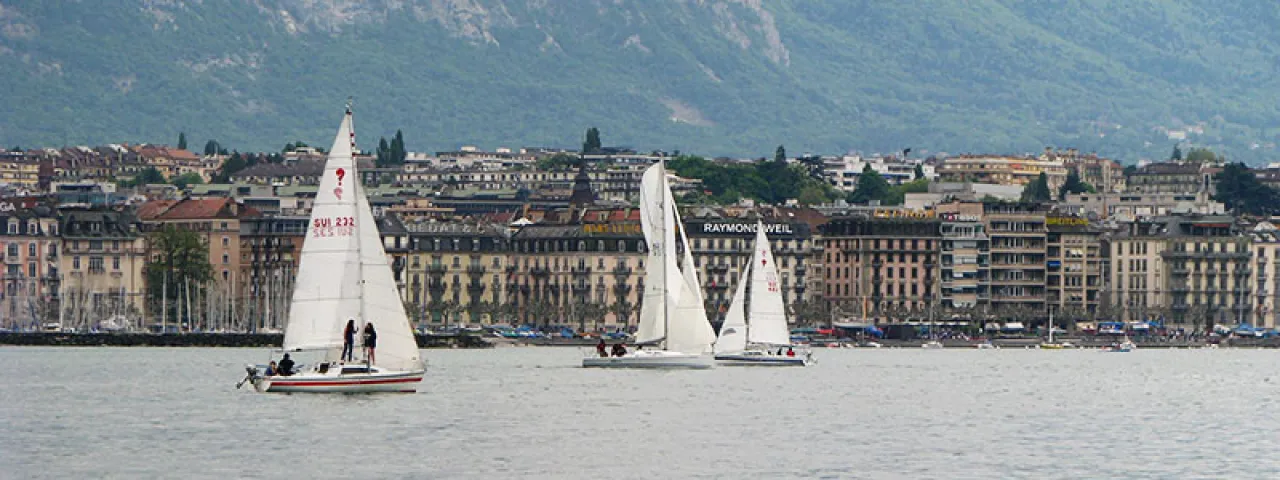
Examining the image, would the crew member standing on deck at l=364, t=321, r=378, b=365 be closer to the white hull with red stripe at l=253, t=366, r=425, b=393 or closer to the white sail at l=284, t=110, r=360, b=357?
the white hull with red stripe at l=253, t=366, r=425, b=393

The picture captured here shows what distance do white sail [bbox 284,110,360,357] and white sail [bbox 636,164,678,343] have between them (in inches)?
1144

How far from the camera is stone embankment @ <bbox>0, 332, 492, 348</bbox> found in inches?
6393

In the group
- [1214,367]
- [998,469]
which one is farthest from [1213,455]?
[1214,367]

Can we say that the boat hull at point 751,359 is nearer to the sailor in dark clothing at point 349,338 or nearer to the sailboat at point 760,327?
the sailboat at point 760,327

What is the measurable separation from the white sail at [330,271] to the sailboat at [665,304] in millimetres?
29101

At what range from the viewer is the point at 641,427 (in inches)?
2936

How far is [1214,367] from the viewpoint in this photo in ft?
463

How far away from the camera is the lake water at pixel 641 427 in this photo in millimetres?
62438

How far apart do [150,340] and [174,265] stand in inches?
1137

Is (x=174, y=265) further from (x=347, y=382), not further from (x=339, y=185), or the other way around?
(x=339, y=185)

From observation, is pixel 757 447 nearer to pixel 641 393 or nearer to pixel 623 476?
pixel 623 476

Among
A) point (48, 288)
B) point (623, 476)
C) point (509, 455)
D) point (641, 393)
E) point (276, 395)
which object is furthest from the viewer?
point (48, 288)

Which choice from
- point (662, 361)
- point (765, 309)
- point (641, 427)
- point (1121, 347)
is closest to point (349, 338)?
point (641, 427)

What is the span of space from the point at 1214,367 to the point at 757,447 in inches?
3011
